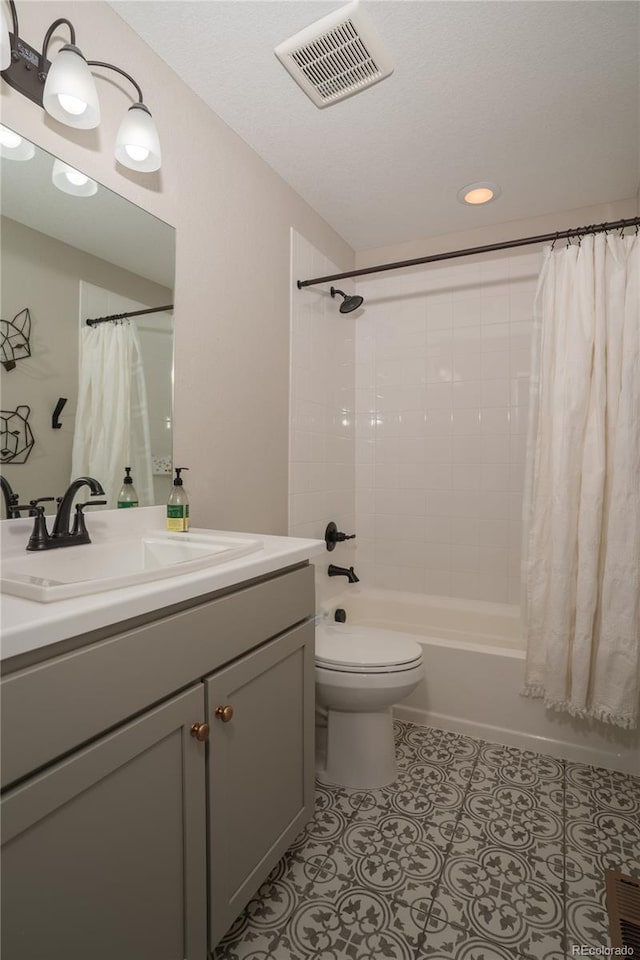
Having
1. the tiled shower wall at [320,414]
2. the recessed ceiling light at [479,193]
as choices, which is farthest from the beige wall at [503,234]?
the tiled shower wall at [320,414]

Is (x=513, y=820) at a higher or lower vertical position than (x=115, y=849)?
lower

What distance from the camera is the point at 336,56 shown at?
1.45 meters

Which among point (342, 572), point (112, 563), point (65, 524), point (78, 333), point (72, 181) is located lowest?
point (342, 572)

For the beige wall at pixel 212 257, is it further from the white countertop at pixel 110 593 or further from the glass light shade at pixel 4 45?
the white countertop at pixel 110 593

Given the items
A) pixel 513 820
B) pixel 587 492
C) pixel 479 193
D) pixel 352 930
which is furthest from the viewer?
pixel 479 193

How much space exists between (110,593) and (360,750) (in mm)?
1306

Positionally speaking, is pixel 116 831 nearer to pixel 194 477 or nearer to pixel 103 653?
pixel 103 653

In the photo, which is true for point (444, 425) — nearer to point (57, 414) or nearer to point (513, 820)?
point (513, 820)

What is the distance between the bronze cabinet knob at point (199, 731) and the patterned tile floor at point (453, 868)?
0.62 m

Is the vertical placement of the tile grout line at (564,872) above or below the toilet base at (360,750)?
below

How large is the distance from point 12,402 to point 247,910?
4.54ft

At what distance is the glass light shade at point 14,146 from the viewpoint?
107 cm

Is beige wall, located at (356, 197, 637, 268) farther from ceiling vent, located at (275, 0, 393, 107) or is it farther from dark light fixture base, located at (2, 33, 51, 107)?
dark light fixture base, located at (2, 33, 51, 107)

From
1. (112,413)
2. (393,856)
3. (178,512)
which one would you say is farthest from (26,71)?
(393,856)
